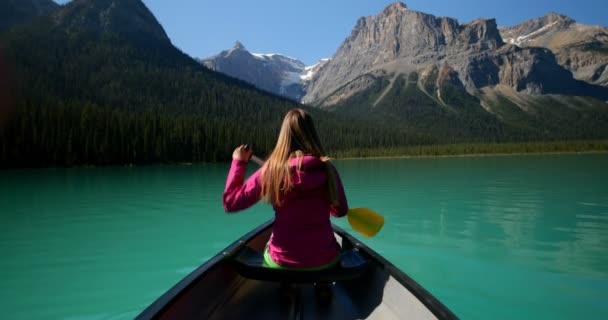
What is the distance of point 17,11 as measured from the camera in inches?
6821

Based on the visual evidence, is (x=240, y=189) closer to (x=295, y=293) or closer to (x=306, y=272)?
(x=306, y=272)

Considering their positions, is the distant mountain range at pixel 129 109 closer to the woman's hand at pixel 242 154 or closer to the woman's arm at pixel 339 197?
the woman's hand at pixel 242 154

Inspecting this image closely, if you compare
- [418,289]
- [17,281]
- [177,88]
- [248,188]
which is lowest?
[17,281]

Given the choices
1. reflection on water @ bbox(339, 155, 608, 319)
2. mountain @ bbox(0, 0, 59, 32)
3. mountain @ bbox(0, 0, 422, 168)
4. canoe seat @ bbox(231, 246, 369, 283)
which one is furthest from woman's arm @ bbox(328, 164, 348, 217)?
mountain @ bbox(0, 0, 59, 32)

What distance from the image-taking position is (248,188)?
322 centimetres

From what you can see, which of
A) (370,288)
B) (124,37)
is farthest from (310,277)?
(124,37)

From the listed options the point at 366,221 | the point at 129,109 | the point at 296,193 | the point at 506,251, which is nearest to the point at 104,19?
the point at 129,109

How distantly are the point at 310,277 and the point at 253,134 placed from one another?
87.7 m

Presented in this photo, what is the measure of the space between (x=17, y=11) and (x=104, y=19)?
38454mm

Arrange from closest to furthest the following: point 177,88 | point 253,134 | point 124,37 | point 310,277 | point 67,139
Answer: point 310,277 → point 67,139 → point 253,134 → point 177,88 → point 124,37

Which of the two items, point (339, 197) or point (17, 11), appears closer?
point (339, 197)

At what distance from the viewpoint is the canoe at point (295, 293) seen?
3.16m

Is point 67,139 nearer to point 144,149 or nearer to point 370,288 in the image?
point 144,149

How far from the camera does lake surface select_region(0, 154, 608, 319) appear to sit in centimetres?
584
